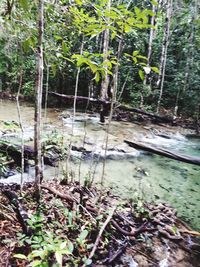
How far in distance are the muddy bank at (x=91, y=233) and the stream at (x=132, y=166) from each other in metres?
0.52

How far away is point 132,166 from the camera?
6.51 meters

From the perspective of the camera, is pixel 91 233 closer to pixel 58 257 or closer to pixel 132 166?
pixel 58 257

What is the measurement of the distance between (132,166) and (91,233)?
12.2ft

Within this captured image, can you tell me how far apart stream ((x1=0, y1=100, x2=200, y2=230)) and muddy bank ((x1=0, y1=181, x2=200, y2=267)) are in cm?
52

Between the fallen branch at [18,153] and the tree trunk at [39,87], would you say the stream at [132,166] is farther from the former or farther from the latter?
the tree trunk at [39,87]

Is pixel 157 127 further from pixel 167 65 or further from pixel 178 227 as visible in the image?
pixel 178 227

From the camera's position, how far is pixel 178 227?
150 inches

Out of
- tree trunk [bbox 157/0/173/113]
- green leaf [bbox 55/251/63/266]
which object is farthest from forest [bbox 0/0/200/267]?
tree trunk [bbox 157/0/173/113]

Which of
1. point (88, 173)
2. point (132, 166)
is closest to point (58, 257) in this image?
point (88, 173)

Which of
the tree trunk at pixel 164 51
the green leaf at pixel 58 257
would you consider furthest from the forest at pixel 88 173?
the tree trunk at pixel 164 51

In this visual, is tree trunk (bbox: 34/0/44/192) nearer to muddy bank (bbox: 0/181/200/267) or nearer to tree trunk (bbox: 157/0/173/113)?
muddy bank (bbox: 0/181/200/267)

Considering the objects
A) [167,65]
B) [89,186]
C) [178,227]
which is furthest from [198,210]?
[167,65]

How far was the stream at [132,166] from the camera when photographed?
15.8 ft

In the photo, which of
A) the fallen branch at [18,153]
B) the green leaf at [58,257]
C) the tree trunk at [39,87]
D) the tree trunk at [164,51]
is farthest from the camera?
the tree trunk at [164,51]
